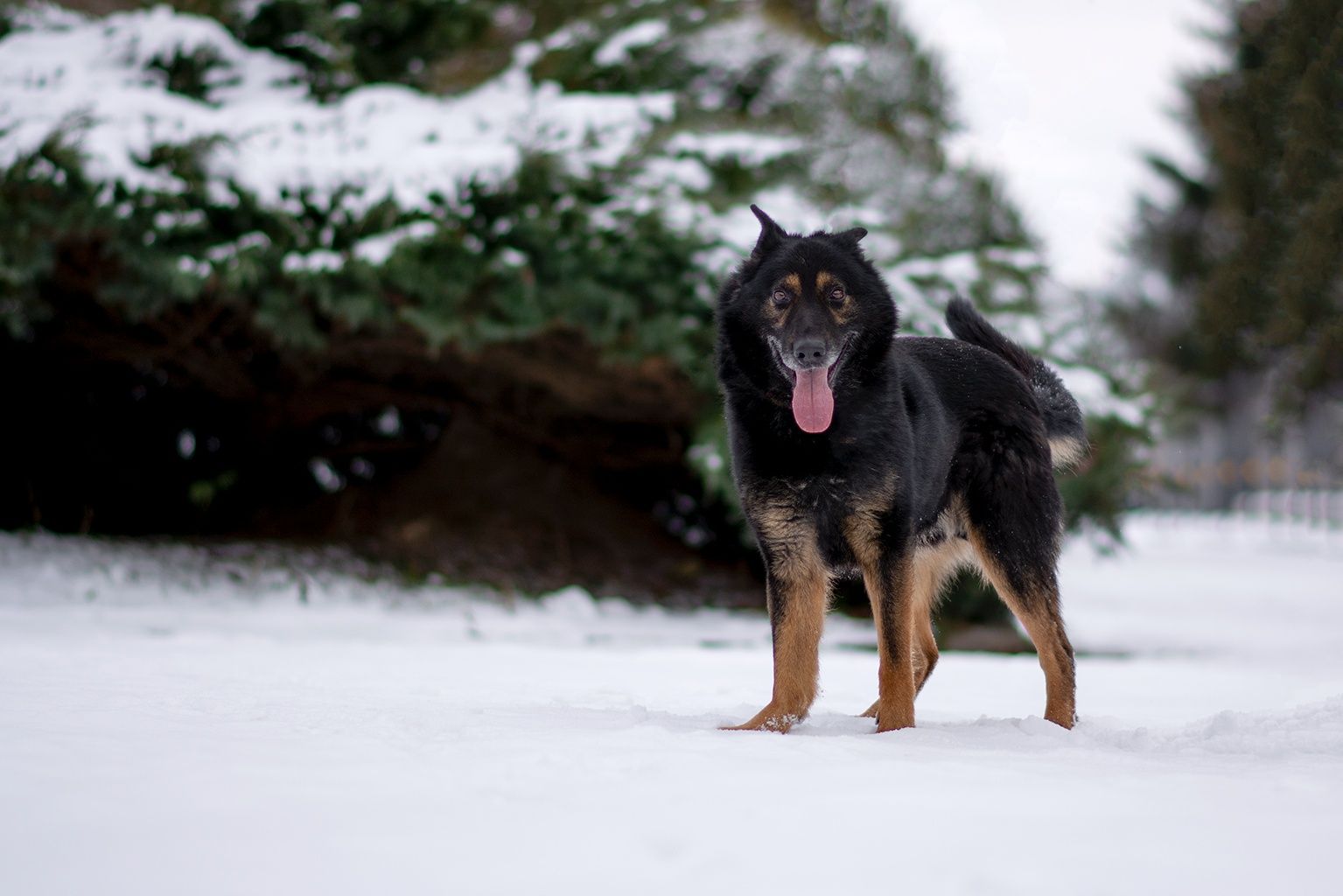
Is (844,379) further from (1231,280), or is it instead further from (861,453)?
(1231,280)

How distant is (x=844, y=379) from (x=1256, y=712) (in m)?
1.90

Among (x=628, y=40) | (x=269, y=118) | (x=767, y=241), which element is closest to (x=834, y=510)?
(x=767, y=241)

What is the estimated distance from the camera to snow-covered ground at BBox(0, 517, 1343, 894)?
2287 millimetres

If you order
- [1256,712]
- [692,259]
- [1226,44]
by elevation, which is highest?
[1226,44]

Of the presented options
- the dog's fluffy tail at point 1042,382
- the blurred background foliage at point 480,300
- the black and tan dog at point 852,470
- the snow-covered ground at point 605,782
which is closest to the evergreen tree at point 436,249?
the blurred background foliage at point 480,300

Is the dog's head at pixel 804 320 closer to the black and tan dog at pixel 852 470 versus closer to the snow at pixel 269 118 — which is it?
the black and tan dog at pixel 852 470

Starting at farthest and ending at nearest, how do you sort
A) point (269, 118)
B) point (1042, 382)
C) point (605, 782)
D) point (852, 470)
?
point (269, 118), point (1042, 382), point (852, 470), point (605, 782)

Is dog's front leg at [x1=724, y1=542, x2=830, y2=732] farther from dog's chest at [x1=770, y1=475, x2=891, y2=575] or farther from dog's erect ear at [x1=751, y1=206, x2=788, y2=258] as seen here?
dog's erect ear at [x1=751, y1=206, x2=788, y2=258]

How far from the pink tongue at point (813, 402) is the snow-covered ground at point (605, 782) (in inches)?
37.0

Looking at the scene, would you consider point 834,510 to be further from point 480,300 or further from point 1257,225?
point 1257,225

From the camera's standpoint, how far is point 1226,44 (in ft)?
102

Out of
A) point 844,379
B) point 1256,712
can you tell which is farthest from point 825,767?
point 1256,712

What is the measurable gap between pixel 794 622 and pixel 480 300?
5082 millimetres

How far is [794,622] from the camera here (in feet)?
12.9
